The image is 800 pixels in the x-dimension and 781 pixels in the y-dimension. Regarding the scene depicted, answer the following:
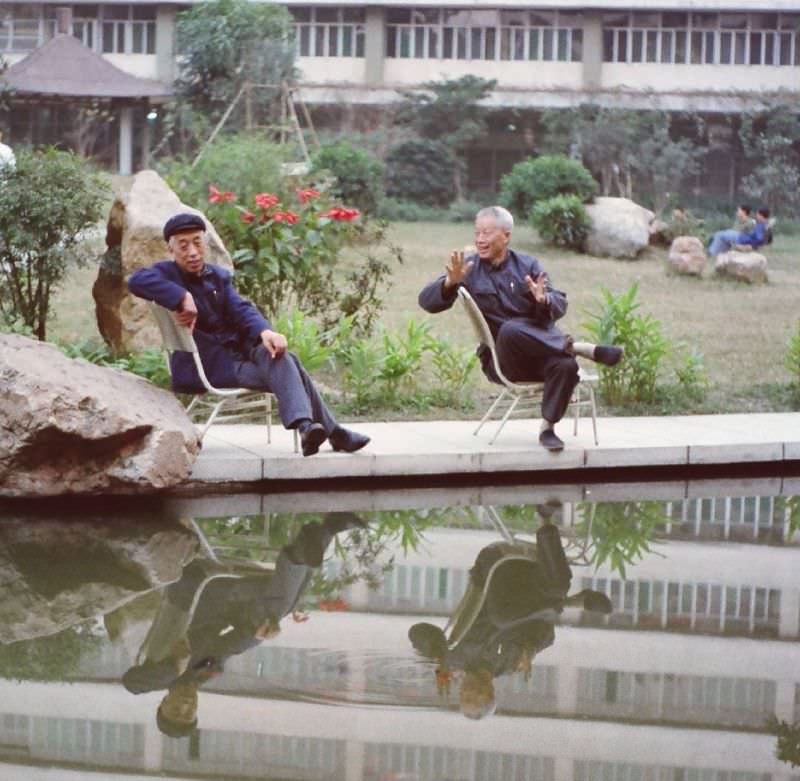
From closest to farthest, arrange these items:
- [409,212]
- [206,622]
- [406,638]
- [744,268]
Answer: [406,638] < [206,622] < [744,268] < [409,212]

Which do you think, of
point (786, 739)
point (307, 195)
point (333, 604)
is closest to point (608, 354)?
point (333, 604)

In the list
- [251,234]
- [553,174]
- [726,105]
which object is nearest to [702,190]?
[726,105]

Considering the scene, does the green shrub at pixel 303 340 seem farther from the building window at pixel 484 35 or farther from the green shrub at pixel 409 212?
the building window at pixel 484 35

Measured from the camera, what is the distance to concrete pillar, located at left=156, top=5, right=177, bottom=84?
40.5m

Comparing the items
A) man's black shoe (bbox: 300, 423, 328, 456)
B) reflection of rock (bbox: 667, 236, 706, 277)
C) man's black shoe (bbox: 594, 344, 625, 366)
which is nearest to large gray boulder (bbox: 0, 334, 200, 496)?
man's black shoe (bbox: 300, 423, 328, 456)

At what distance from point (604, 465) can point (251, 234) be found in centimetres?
387

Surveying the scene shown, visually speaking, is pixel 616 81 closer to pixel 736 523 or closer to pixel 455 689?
pixel 736 523

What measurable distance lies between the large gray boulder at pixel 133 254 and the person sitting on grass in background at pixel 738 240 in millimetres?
13077

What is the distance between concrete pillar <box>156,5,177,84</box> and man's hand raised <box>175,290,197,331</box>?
3195 centimetres

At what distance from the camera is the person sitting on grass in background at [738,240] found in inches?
962

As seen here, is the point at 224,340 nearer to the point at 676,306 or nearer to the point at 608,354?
the point at 608,354

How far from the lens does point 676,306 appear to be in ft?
64.2

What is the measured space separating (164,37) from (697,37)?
40.7 feet

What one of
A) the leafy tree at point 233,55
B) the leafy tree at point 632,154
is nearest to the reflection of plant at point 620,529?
the leafy tree at point 233,55
